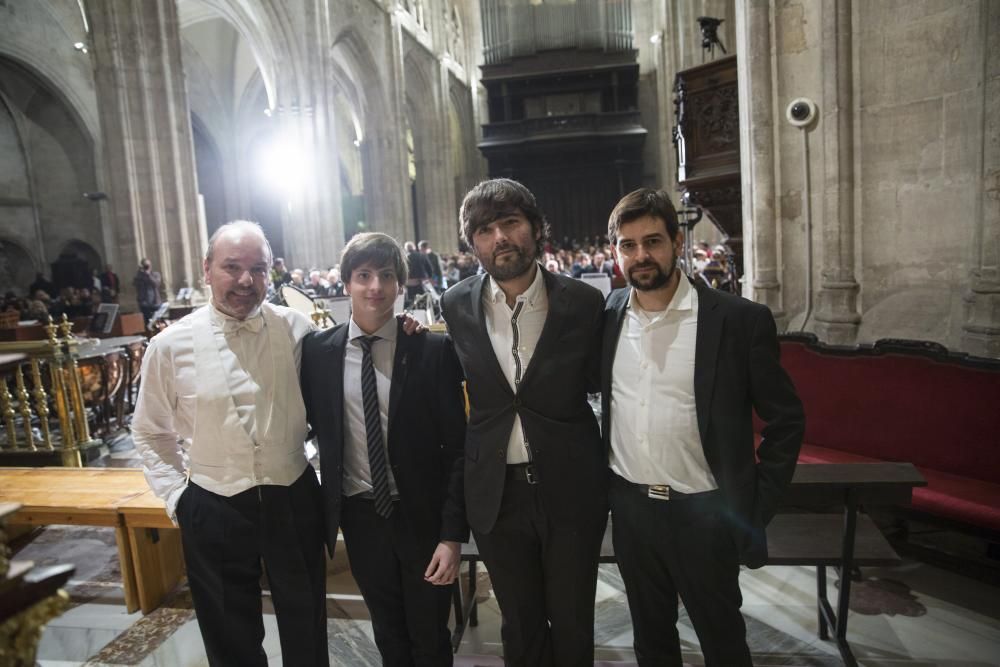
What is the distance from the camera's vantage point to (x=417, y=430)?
1.80m

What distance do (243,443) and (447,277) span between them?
13969 millimetres

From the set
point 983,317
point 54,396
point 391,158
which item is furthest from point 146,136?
point 983,317

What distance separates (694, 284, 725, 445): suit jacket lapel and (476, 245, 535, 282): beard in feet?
1.62

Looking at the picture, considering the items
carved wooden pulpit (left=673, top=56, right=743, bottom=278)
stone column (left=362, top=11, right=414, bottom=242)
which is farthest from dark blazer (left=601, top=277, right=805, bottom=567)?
stone column (left=362, top=11, right=414, bottom=242)

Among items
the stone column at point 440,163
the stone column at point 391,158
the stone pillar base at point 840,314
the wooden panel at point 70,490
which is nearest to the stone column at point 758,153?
the stone pillar base at point 840,314

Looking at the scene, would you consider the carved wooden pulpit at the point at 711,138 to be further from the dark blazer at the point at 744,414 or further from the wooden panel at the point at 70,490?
the wooden panel at the point at 70,490

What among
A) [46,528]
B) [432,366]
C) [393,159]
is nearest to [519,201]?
[432,366]

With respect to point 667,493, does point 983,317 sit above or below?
above

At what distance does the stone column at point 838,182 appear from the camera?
4148 mm

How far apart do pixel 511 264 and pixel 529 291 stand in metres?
0.09

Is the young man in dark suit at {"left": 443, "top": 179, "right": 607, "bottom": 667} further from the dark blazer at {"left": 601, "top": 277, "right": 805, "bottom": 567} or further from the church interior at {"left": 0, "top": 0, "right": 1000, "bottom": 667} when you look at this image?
the church interior at {"left": 0, "top": 0, "right": 1000, "bottom": 667}

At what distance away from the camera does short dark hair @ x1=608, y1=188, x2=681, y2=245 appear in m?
1.68

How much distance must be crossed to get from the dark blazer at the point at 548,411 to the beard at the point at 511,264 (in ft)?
Answer: 0.30

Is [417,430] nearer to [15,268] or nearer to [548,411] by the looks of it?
[548,411]
